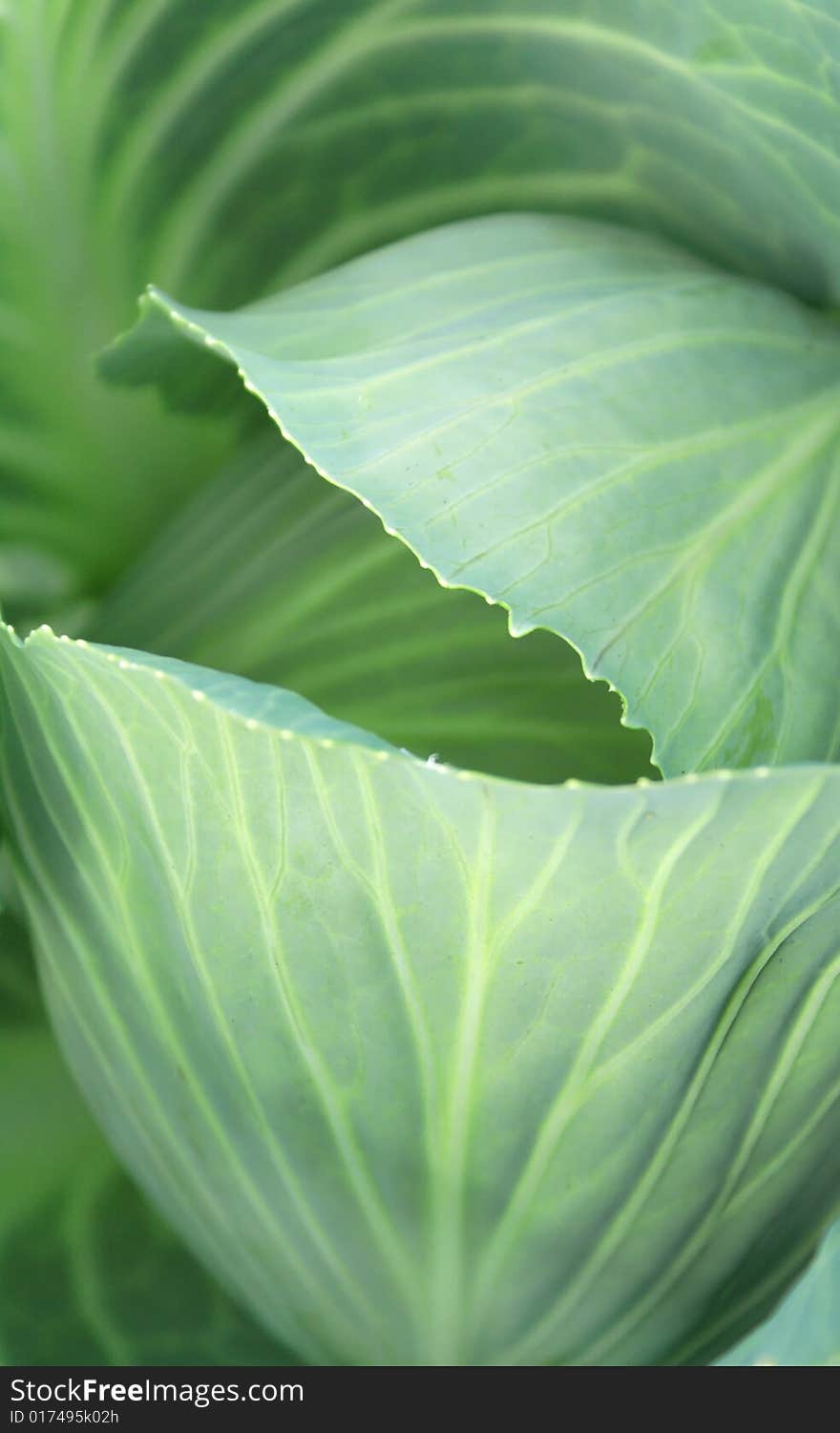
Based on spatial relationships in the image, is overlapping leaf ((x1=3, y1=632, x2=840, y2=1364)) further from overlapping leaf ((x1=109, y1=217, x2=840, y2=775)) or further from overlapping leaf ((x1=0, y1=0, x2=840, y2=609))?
overlapping leaf ((x1=0, y1=0, x2=840, y2=609))

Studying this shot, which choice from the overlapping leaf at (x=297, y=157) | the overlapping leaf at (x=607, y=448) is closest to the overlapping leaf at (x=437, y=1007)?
the overlapping leaf at (x=607, y=448)

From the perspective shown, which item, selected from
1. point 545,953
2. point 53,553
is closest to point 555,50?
point 53,553

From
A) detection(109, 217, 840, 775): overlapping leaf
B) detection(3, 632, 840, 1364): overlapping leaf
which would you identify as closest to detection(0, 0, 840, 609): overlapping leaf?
detection(109, 217, 840, 775): overlapping leaf

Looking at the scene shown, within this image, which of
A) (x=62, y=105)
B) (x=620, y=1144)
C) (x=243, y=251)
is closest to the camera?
(x=620, y=1144)

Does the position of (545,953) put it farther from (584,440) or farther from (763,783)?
(584,440)

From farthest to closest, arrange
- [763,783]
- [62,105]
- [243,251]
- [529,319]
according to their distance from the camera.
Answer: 1. [243,251]
2. [62,105]
3. [529,319]
4. [763,783]

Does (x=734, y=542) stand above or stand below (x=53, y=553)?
below

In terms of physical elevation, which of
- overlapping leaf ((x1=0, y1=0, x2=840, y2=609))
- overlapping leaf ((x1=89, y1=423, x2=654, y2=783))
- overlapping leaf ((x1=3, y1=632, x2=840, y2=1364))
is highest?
overlapping leaf ((x1=0, y1=0, x2=840, y2=609))

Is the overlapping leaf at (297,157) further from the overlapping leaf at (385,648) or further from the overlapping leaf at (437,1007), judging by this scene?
the overlapping leaf at (437,1007)
